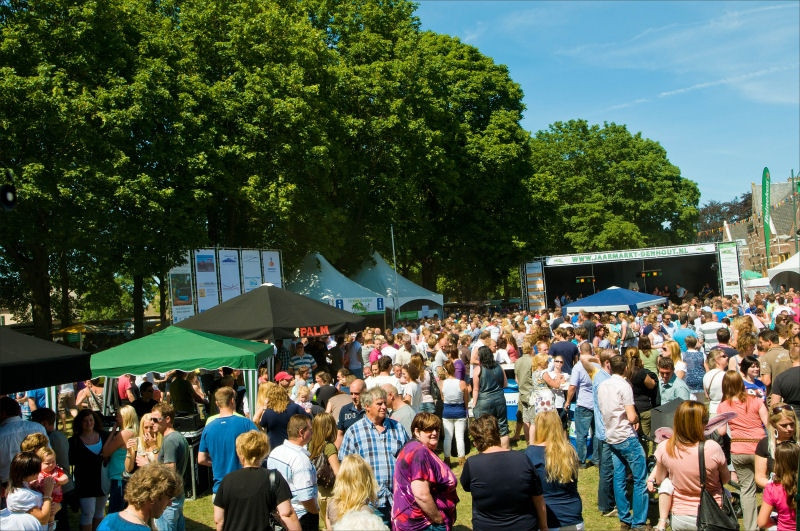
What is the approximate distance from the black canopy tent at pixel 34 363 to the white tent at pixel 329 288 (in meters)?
17.9

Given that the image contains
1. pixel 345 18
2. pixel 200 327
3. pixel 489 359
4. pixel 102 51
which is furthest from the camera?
pixel 345 18

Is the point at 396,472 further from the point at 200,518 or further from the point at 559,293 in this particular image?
the point at 559,293

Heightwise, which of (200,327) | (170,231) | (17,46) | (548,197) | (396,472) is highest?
(17,46)

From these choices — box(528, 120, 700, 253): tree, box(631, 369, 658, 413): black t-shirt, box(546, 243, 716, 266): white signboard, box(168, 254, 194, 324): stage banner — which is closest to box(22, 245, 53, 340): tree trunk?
box(168, 254, 194, 324): stage banner

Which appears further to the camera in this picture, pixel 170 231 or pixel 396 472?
pixel 170 231

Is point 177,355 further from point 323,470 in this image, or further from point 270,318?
point 323,470

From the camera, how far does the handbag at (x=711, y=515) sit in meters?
4.36

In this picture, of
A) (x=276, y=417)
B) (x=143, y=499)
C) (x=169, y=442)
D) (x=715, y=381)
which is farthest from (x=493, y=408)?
(x=143, y=499)

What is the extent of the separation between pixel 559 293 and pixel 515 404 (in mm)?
30047

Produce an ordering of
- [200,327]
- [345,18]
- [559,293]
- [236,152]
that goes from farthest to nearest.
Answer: [559,293], [345,18], [236,152], [200,327]

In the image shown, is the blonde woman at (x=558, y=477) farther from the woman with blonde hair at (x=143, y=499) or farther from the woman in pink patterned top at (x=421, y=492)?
the woman with blonde hair at (x=143, y=499)

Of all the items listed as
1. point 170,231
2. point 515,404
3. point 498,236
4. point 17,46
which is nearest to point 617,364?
point 515,404

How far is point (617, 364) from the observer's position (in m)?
6.81

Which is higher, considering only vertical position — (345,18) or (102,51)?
(345,18)
